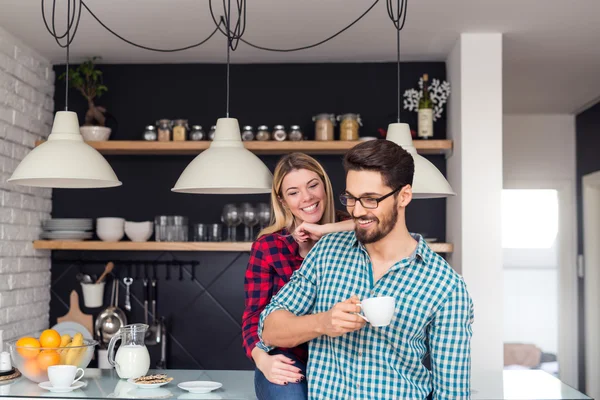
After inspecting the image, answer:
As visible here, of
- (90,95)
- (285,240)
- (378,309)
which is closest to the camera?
(378,309)

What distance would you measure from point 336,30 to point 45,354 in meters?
2.07

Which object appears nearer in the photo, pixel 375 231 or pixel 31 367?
pixel 375 231

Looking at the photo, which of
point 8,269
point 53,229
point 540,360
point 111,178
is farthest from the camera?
point 540,360

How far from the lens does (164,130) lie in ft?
13.5

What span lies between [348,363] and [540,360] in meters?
5.71

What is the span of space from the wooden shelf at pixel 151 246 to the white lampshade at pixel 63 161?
4.46ft

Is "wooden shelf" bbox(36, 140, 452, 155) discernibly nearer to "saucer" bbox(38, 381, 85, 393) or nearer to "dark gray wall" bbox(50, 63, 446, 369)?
"dark gray wall" bbox(50, 63, 446, 369)

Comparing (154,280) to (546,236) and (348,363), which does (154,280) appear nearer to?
(348,363)

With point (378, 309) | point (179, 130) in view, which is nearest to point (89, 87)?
point (179, 130)

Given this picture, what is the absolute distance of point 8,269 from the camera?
3.81 metres

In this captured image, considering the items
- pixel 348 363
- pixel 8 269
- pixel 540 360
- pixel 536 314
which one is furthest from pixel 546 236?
pixel 348 363

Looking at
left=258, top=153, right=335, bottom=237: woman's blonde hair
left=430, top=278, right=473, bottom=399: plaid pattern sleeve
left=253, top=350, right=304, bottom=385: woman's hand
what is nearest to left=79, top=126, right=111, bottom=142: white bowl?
left=258, top=153, right=335, bottom=237: woman's blonde hair

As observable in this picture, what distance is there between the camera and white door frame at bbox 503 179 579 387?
605cm

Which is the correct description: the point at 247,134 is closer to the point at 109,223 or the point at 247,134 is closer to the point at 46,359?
the point at 109,223
